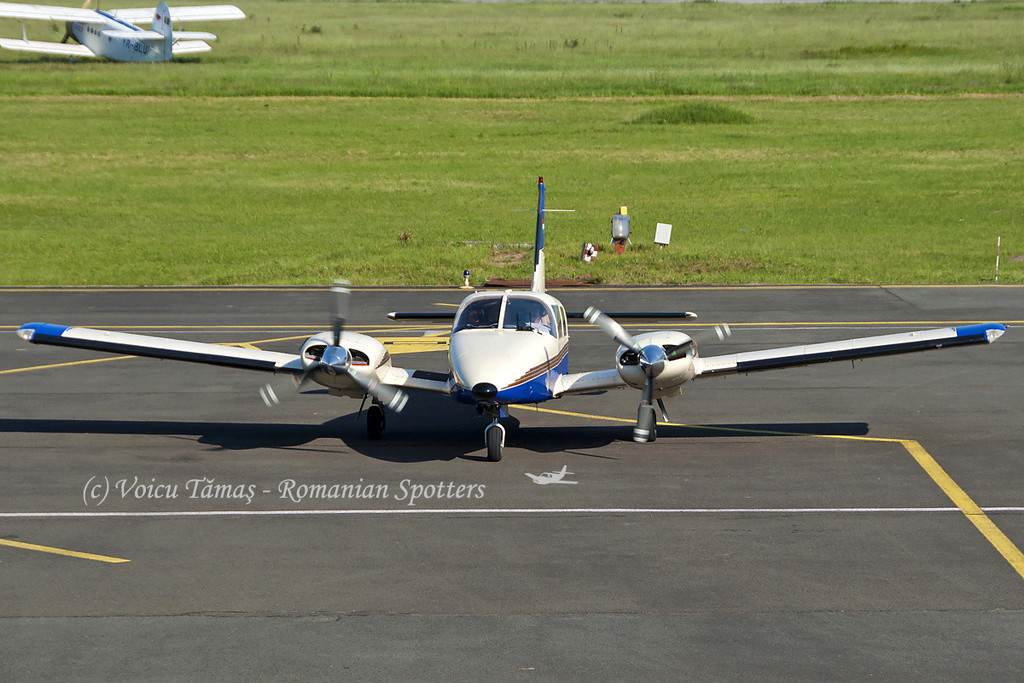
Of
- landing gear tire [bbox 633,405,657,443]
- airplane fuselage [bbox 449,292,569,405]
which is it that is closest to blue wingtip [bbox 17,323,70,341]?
airplane fuselage [bbox 449,292,569,405]

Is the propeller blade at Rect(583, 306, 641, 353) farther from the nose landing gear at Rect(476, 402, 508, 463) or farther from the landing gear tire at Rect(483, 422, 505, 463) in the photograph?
the landing gear tire at Rect(483, 422, 505, 463)

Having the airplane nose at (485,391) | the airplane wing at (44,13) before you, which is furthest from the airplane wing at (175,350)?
the airplane wing at (44,13)

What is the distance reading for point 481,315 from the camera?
20.5m

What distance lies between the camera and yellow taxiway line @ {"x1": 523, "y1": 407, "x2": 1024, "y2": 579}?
15.1 meters

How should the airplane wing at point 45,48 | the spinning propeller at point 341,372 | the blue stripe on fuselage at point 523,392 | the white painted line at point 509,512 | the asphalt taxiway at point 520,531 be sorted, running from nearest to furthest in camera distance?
the asphalt taxiway at point 520,531, the white painted line at point 509,512, the blue stripe on fuselage at point 523,392, the spinning propeller at point 341,372, the airplane wing at point 45,48

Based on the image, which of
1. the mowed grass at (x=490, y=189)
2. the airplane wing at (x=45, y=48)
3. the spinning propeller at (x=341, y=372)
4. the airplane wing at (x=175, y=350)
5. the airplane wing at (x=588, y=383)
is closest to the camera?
the spinning propeller at (x=341, y=372)

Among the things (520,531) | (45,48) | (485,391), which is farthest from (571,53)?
(520,531)

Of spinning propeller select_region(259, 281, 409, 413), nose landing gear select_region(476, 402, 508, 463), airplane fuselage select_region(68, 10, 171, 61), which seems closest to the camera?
spinning propeller select_region(259, 281, 409, 413)

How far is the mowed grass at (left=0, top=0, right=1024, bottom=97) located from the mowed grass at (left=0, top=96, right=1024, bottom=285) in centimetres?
754

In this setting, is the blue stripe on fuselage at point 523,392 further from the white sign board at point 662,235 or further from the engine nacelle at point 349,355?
the white sign board at point 662,235

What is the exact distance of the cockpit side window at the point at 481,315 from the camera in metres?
20.3

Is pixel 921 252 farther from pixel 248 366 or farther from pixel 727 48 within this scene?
pixel 727 48

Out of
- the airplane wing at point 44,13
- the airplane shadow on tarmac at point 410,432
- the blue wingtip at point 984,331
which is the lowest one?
the airplane shadow on tarmac at point 410,432

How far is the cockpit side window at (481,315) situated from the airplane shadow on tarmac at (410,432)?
89.3 inches
